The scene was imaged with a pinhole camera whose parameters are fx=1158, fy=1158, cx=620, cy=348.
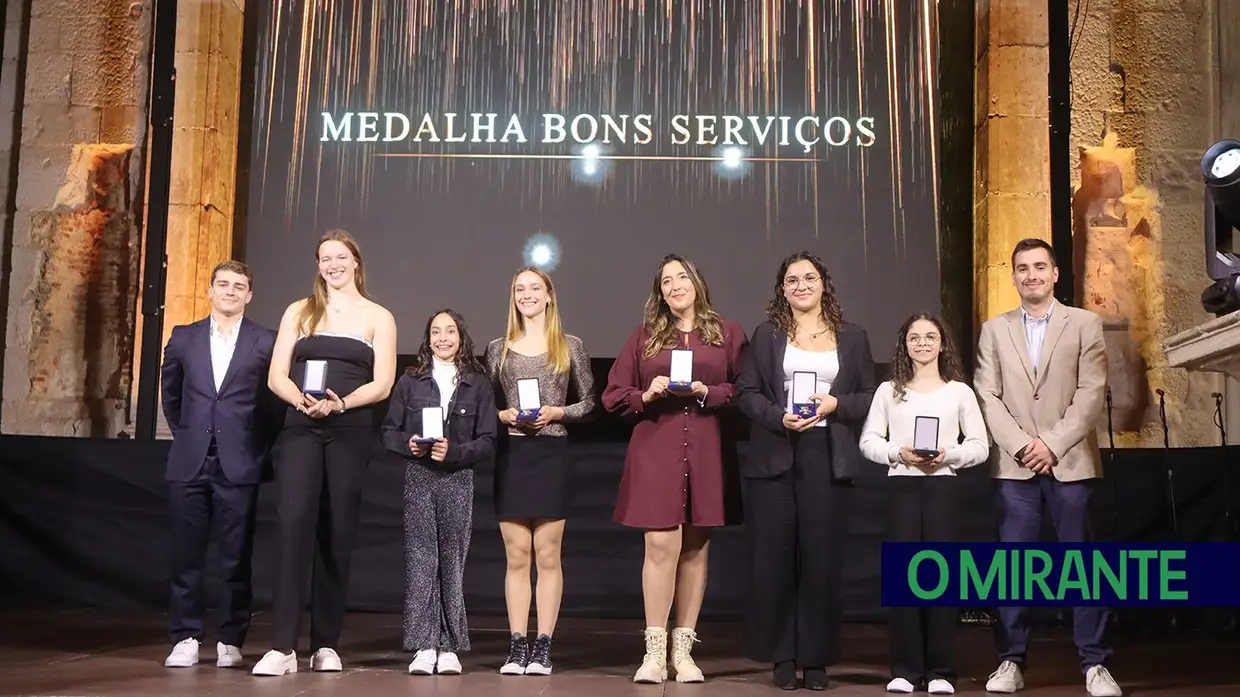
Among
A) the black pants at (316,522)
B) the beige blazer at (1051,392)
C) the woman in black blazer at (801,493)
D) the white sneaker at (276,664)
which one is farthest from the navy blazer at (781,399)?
the white sneaker at (276,664)

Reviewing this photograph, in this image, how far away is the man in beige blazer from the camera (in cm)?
399

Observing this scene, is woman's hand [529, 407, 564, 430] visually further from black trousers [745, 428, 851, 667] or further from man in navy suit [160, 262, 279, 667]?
man in navy suit [160, 262, 279, 667]

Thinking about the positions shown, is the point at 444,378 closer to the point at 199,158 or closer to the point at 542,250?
the point at 542,250

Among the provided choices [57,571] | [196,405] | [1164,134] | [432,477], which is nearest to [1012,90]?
[1164,134]

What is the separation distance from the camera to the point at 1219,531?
5.70 meters

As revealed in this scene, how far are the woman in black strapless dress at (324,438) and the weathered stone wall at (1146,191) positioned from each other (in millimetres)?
5026

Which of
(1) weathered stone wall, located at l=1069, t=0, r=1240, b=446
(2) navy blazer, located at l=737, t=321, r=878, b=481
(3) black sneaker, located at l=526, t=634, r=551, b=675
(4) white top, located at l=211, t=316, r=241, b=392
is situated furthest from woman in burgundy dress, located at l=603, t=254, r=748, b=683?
(1) weathered stone wall, located at l=1069, t=0, r=1240, b=446

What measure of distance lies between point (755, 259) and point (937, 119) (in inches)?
61.3

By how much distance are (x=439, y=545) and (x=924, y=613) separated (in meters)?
1.76

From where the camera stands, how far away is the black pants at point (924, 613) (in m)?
3.90

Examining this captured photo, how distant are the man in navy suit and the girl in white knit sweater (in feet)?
7.57

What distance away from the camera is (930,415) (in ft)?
13.1

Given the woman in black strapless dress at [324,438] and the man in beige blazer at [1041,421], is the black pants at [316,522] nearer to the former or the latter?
the woman in black strapless dress at [324,438]

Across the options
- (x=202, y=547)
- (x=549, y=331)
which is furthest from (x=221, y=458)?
(x=549, y=331)
